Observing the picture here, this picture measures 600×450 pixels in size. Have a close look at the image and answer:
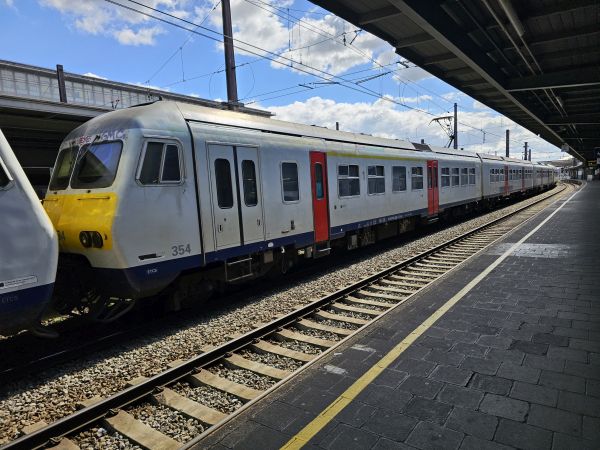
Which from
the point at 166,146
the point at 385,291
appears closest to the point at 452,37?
the point at 385,291

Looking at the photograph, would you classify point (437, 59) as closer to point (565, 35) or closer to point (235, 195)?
point (565, 35)

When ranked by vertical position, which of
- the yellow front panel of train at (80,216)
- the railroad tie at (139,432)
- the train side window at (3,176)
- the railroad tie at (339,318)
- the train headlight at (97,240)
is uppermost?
the train side window at (3,176)

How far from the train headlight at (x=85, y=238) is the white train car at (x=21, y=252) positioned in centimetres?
94

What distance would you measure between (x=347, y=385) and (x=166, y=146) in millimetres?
4140

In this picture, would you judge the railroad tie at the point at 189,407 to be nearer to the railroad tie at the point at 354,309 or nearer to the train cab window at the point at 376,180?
the railroad tie at the point at 354,309

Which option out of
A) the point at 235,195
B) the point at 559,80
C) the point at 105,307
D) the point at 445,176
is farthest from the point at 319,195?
the point at 445,176

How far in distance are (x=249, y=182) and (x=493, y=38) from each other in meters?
6.25

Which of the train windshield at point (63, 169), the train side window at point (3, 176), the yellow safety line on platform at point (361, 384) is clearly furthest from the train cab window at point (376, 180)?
the train side window at point (3, 176)

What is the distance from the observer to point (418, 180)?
1446cm

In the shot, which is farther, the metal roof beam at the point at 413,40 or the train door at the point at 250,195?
the metal roof beam at the point at 413,40

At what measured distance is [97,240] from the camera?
17.9ft

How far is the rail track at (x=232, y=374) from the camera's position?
364 cm

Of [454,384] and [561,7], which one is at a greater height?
[561,7]

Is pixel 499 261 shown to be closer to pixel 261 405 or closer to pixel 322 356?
pixel 322 356
